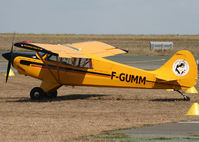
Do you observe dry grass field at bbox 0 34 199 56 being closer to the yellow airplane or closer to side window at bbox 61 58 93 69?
side window at bbox 61 58 93 69

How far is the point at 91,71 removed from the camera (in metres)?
17.6

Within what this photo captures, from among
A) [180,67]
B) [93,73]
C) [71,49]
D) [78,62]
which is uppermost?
[71,49]

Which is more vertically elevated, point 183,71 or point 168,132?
point 183,71

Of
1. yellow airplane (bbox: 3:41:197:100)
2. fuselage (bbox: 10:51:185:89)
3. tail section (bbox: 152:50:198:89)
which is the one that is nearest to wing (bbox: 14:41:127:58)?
yellow airplane (bbox: 3:41:197:100)

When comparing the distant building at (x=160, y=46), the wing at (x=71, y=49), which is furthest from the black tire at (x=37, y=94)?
the distant building at (x=160, y=46)

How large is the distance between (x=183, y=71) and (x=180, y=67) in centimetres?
20

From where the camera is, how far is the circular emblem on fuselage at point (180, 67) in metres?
16.8

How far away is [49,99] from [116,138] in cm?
883

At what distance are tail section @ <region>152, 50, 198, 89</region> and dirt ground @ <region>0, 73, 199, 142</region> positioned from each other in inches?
34.5

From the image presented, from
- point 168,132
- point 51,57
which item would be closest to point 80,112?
point 51,57

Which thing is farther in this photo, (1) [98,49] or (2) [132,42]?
(2) [132,42]

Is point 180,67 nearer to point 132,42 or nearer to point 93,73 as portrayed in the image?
point 93,73

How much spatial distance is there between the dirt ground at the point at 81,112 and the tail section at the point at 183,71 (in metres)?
0.88

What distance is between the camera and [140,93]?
2047 cm
